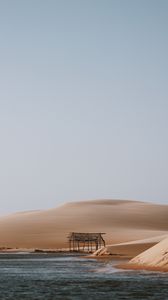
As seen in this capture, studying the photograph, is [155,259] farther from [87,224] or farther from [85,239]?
[87,224]

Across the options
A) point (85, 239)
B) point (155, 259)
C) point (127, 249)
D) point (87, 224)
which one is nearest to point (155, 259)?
point (155, 259)

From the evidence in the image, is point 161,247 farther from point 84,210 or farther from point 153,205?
point 153,205

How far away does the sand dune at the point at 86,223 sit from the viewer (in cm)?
11706

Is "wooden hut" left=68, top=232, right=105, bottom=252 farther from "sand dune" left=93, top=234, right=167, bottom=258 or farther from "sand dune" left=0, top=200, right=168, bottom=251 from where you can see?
"sand dune" left=93, top=234, right=167, bottom=258

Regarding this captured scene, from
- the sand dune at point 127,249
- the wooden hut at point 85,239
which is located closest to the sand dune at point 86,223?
the wooden hut at point 85,239

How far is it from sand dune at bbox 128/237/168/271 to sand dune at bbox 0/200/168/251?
59919 millimetres

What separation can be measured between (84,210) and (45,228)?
25.8 m

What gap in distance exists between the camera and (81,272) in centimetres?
4516

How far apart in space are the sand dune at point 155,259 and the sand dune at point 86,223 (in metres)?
59.9

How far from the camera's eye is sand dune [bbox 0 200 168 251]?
384 feet

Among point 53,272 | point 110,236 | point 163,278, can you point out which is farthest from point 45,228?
point 163,278

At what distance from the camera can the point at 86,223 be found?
137 m

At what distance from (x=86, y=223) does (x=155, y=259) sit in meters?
91.8

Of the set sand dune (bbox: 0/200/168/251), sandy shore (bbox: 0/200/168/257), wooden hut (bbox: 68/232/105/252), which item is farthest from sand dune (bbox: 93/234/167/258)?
sand dune (bbox: 0/200/168/251)
